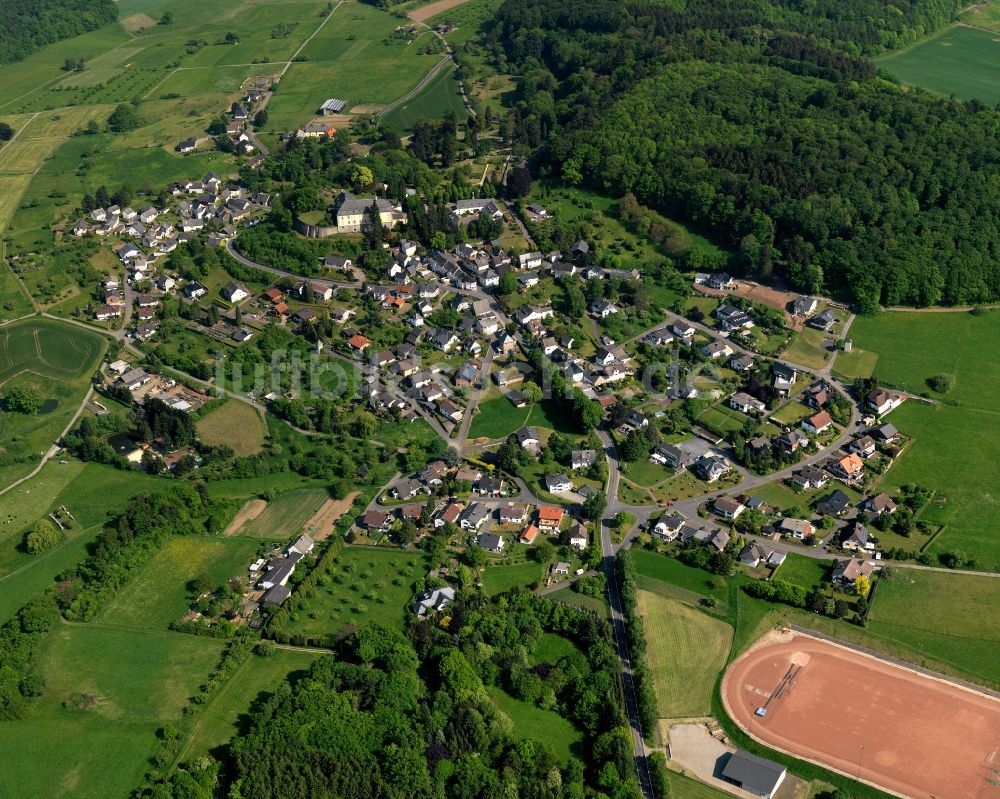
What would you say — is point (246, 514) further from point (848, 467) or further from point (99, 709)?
point (848, 467)

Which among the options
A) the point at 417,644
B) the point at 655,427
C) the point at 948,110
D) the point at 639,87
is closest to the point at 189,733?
the point at 417,644

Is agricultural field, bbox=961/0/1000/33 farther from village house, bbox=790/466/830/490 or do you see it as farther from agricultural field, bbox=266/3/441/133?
village house, bbox=790/466/830/490

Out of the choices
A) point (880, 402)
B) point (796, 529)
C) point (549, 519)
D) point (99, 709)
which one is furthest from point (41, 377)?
point (880, 402)

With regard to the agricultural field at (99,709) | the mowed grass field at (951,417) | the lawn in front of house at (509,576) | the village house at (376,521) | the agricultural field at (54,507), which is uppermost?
the agricultural field at (54,507)

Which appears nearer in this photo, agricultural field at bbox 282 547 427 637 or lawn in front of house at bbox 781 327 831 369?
agricultural field at bbox 282 547 427 637

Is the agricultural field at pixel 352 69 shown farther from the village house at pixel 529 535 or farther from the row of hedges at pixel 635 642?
the row of hedges at pixel 635 642

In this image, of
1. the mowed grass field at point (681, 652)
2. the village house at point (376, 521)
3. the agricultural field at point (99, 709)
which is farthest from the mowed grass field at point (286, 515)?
the mowed grass field at point (681, 652)

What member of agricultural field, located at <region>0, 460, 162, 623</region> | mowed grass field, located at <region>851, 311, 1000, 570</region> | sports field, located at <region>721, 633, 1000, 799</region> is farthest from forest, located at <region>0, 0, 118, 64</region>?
sports field, located at <region>721, 633, 1000, 799</region>
